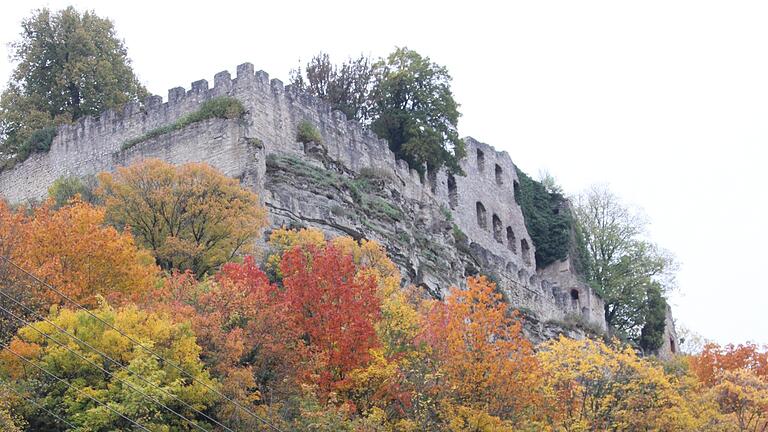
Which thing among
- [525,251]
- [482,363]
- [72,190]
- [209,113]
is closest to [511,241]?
[525,251]

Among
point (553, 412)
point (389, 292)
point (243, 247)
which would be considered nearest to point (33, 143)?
point (243, 247)

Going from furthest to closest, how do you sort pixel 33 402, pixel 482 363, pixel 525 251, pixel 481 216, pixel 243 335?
pixel 525 251
pixel 481 216
pixel 482 363
pixel 243 335
pixel 33 402

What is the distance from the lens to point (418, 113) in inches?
2221

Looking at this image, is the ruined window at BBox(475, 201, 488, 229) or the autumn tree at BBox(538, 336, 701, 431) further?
the ruined window at BBox(475, 201, 488, 229)

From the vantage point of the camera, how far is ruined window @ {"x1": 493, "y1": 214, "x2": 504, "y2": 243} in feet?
206

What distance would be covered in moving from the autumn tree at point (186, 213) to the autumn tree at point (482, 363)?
8471mm

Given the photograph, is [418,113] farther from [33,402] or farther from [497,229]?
[33,402]

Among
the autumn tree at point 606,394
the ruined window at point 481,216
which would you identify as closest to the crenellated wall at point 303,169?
the ruined window at point 481,216

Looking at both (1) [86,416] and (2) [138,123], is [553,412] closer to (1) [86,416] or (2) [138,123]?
(1) [86,416]

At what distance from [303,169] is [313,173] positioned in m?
0.36

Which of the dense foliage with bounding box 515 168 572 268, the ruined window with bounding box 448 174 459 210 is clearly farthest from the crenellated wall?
the dense foliage with bounding box 515 168 572 268

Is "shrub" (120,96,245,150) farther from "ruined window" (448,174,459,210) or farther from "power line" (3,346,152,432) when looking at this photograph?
"power line" (3,346,152,432)

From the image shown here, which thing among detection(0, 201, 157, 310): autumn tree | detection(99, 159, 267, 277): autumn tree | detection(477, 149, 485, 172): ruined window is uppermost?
detection(477, 149, 485, 172): ruined window

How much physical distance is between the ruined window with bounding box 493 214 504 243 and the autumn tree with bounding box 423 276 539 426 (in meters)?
28.2
